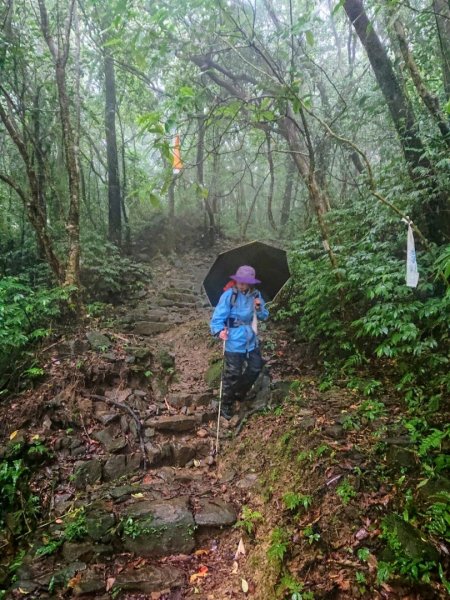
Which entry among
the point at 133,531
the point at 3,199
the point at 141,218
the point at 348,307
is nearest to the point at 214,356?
the point at 348,307

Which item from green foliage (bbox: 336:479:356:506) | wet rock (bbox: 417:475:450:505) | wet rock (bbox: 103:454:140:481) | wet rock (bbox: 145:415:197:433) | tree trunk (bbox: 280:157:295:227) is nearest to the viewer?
wet rock (bbox: 417:475:450:505)

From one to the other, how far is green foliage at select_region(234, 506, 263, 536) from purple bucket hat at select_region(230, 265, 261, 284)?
286 centimetres

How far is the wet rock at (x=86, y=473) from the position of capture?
15.2 ft

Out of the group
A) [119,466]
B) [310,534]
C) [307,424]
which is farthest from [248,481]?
[119,466]

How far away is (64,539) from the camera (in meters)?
3.92

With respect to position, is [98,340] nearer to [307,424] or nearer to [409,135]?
[307,424]

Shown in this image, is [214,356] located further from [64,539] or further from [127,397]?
[64,539]

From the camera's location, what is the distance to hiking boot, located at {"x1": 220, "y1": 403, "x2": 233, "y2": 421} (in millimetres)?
5875

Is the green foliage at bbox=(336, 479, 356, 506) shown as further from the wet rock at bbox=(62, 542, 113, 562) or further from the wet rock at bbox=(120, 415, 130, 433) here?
the wet rock at bbox=(120, 415, 130, 433)

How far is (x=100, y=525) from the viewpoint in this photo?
3.97m

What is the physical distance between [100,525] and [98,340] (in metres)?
3.37

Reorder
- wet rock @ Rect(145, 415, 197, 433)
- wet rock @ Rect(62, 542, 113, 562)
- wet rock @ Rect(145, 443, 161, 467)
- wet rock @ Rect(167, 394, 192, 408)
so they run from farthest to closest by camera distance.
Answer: wet rock @ Rect(167, 394, 192, 408), wet rock @ Rect(145, 415, 197, 433), wet rock @ Rect(145, 443, 161, 467), wet rock @ Rect(62, 542, 113, 562)

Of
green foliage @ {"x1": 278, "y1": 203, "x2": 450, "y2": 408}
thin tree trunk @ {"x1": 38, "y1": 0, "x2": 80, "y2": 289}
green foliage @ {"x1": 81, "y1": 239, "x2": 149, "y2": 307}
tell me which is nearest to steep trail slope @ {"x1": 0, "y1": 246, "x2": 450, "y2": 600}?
green foliage @ {"x1": 278, "y1": 203, "x2": 450, "y2": 408}

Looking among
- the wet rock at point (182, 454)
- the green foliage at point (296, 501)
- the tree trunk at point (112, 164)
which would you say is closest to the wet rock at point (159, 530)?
the wet rock at point (182, 454)
